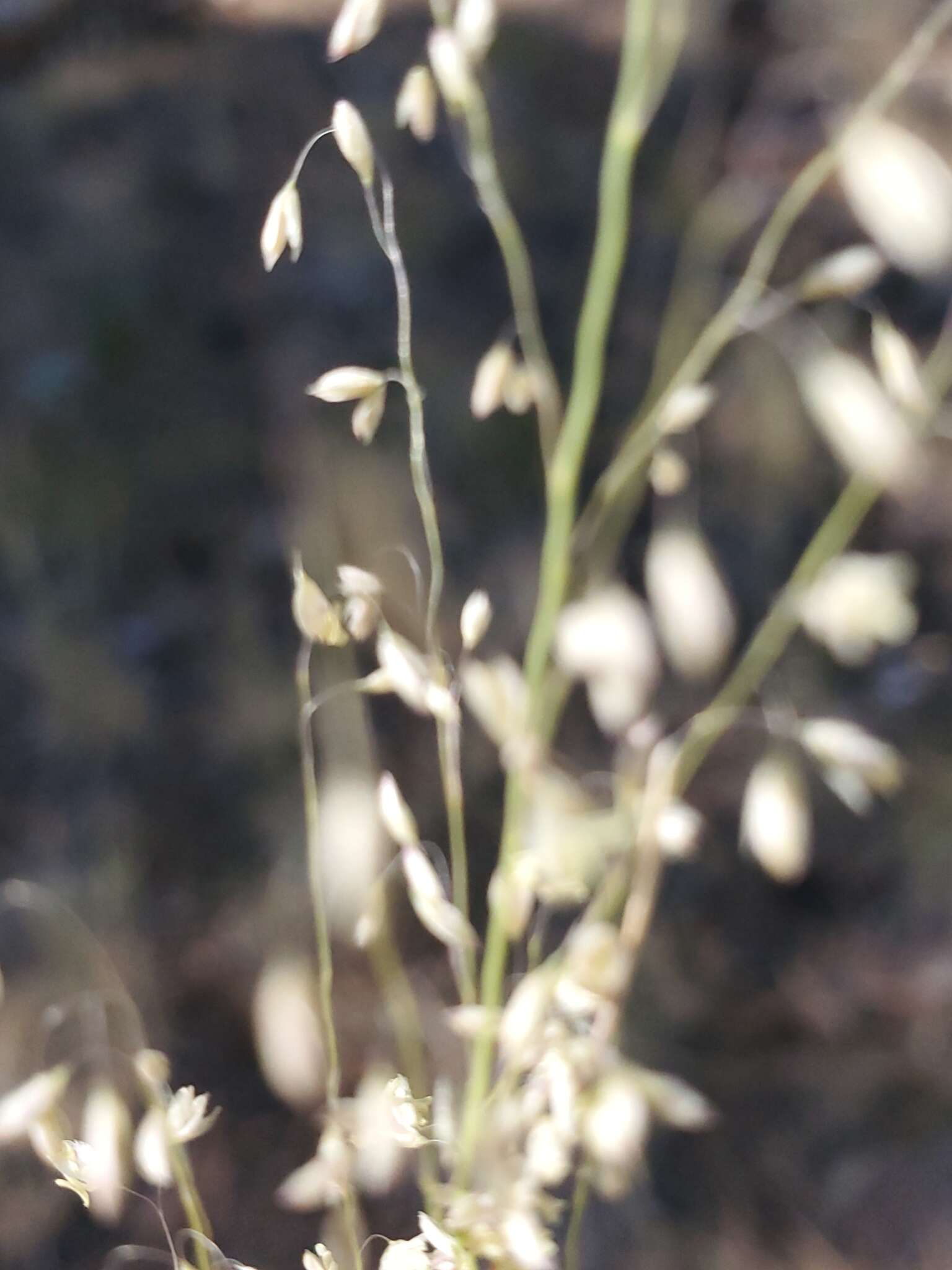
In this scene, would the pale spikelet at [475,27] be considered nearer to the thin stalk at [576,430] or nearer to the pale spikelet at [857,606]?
the thin stalk at [576,430]

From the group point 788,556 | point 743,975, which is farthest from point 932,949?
point 788,556

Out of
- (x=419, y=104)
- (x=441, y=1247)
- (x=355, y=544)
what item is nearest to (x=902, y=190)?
(x=419, y=104)

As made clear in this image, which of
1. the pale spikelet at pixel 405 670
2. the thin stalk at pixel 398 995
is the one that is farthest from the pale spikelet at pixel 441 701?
the thin stalk at pixel 398 995

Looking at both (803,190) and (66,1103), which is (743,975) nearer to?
(66,1103)

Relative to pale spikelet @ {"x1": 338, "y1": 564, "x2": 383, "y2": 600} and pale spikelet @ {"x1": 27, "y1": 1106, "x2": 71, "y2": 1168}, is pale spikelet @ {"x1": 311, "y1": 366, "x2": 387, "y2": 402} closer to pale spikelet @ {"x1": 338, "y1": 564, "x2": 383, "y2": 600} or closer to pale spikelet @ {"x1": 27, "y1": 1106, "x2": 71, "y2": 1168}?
pale spikelet @ {"x1": 338, "y1": 564, "x2": 383, "y2": 600}

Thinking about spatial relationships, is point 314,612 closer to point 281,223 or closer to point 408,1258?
point 281,223

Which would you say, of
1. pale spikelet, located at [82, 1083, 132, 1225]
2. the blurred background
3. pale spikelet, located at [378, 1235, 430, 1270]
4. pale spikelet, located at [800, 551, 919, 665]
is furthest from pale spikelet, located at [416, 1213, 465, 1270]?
the blurred background
